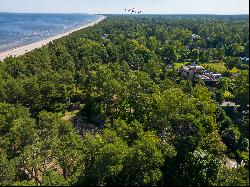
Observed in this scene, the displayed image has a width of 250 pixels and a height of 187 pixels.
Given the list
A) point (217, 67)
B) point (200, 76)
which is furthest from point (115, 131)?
point (217, 67)

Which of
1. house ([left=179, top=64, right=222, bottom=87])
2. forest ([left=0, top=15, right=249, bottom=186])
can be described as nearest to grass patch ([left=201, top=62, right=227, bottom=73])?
house ([left=179, top=64, right=222, bottom=87])

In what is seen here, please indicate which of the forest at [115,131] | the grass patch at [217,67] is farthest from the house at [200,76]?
the grass patch at [217,67]

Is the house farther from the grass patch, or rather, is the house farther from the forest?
the grass patch

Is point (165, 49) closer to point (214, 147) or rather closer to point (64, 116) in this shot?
point (64, 116)

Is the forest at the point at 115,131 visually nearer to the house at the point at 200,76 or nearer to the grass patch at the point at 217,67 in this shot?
the house at the point at 200,76

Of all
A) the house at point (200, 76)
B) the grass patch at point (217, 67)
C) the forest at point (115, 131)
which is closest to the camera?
the forest at point (115, 131)

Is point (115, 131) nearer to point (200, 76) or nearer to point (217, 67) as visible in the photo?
point (200, 76)

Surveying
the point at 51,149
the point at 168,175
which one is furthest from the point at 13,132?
the point at 168,175

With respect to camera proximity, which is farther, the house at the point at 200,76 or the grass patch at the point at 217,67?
the grass patch at the point at 217,67

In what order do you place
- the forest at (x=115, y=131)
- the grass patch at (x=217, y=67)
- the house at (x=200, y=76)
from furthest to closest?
the grass patch at (x=217, y=67), the house at (x=200, y=76), the forest at (x=115, y=131)

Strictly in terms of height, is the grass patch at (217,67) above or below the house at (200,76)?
below

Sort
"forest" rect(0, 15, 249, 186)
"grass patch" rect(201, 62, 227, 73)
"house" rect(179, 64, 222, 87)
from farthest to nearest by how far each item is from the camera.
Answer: "grass patch" rect(201, 62, 227, 73), "house" rect(179, 64, 222, 87), "forest" rect(0, 15, 249, 186)
